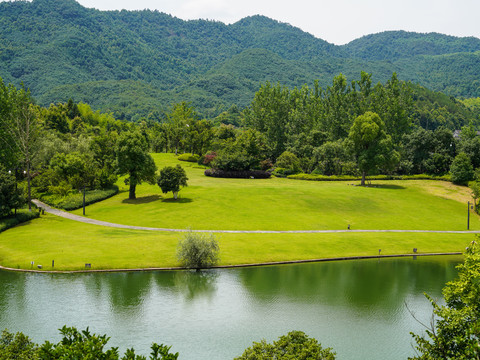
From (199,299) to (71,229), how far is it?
29.9 metres

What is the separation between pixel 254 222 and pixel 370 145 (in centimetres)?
4078

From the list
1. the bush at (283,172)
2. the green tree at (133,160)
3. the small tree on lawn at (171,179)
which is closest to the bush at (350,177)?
the bush at (283,172)

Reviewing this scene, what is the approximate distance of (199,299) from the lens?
4159 centimetres

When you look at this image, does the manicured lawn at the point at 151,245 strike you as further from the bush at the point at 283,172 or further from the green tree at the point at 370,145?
the bush at the point at 283,172

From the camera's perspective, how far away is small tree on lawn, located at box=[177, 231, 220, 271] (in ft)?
163

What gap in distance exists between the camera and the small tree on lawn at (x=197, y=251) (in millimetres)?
49531

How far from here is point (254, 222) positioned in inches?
2662

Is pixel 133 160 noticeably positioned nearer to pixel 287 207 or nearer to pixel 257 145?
pixel 287 207

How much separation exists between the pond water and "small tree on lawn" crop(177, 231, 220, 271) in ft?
5.55

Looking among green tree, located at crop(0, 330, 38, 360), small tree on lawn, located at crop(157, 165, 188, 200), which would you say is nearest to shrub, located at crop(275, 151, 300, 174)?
small tree on lawn, located at crop(157, 165, 188, 200)

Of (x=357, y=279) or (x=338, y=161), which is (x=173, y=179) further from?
(x=338, y=161)

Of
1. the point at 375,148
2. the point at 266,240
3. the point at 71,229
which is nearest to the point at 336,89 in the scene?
the point at 375,148

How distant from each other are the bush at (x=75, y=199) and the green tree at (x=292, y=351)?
205ft

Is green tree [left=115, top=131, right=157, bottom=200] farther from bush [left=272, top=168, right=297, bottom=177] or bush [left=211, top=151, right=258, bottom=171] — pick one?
bush [left=272, top=168, right=297, bottom=177]
